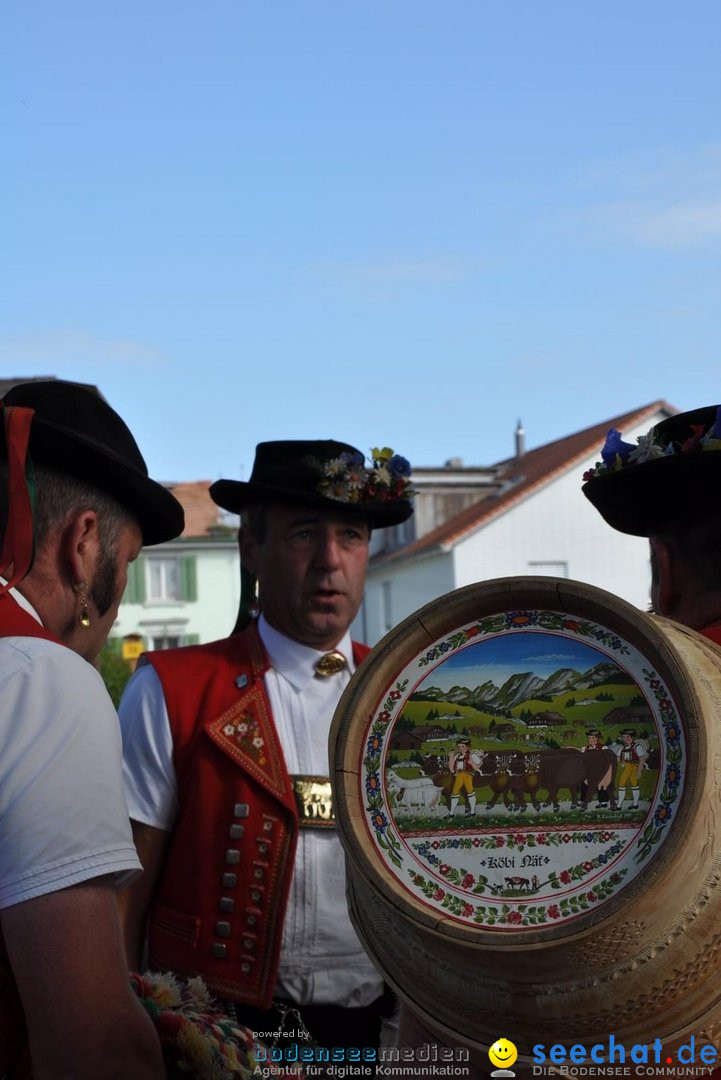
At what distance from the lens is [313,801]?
304 centimetres

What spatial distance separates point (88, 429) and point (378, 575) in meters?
34.1

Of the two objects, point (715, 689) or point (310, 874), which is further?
point (310, 874)

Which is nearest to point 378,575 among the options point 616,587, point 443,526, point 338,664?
point 443,526

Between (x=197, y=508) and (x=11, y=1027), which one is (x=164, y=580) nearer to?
(x=197, y=508)

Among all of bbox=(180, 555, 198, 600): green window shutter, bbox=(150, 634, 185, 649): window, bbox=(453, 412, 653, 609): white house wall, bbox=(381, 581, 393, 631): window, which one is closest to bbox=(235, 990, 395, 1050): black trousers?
bbox=(453, 412, 653, 609): white house wall

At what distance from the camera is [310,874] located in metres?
3.00

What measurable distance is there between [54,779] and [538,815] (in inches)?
24.7

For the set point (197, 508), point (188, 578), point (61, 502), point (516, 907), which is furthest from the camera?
point (197, 508)

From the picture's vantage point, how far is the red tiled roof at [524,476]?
3130cm

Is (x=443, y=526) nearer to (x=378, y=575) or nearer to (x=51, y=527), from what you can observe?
(x=378, y=575)

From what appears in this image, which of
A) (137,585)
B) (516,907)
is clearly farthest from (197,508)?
(516,907)

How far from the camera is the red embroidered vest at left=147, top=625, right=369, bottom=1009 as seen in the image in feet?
9.60

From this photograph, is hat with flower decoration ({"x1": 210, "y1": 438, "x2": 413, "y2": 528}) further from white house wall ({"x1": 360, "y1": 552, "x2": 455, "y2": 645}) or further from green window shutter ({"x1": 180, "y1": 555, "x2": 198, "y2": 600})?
green window shutter ({"x1": 180, "y1": 555, "x2": 198, "y2": 600})

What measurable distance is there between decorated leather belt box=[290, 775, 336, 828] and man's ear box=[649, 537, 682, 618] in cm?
124
